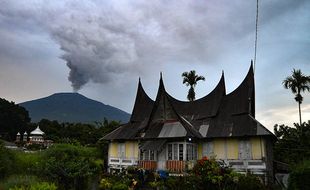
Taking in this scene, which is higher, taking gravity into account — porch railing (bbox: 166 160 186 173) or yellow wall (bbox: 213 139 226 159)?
yellow wall (bbox: 213 139 226 159)

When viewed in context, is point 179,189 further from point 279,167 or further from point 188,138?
point 279,167

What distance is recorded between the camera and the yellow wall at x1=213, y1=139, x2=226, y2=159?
24.3 metres

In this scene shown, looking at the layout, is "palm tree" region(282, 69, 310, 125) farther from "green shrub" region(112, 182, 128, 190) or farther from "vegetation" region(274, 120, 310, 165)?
"green shrub" region(112, 182, 128, 190)

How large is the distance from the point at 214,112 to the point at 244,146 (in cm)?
444

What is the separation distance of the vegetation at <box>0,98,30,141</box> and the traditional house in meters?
56.0

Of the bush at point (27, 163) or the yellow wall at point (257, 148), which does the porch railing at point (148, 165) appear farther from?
the bush at point (27, 163)

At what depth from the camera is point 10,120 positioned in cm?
7831

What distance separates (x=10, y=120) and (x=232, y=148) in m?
68.4

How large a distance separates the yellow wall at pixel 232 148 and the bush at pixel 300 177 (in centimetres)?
690

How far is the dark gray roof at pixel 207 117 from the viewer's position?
24125 millimetres

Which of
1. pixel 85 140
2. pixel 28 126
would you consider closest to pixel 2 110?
pixel 28 126

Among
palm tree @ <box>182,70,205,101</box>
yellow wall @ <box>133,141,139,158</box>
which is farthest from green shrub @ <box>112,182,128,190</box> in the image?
palm tree @ <box>182,70,205,101</box>

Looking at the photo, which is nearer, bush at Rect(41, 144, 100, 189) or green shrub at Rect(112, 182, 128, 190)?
bush at Rect(41, 144, 100, 189)

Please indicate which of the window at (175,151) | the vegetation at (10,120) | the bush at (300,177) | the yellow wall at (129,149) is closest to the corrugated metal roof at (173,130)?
the window at (175,151)
